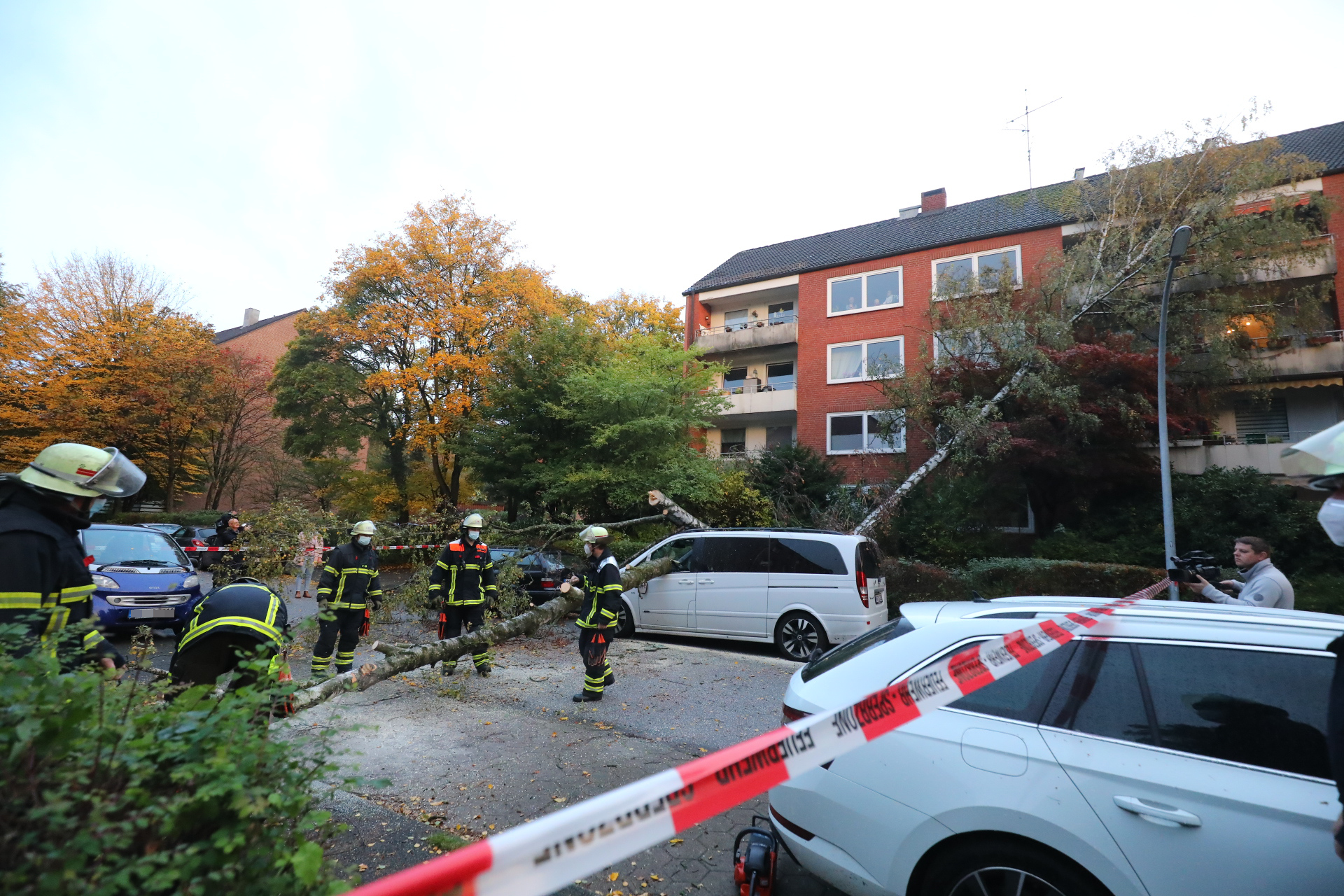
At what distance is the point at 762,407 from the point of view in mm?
24625

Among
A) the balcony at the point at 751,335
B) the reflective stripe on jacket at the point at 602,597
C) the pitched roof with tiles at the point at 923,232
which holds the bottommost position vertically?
the reflective stripe on jacket at the point at 602,597

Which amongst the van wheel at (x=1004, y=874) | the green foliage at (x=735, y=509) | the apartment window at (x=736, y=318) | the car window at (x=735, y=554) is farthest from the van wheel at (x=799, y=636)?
the apartment window at (x=736, y=318)

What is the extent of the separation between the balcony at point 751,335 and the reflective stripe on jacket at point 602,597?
18.5m

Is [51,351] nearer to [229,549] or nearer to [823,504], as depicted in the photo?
[229,549]

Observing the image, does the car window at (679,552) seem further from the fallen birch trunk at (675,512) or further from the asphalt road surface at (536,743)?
the fallen birch trunk at (675,512)

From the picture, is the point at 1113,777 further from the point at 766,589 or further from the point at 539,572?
the point at 539,572

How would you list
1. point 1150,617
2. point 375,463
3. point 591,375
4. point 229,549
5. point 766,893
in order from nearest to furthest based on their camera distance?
point 1150,617, point 766,893, point 229,549, point 591,375, point 375,463

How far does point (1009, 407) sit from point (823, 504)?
17.6 feet

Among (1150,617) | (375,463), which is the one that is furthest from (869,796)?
(375,463)

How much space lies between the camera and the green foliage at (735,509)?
49.8 ft

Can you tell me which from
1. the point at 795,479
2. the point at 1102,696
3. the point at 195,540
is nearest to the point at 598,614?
the point at 1102,696

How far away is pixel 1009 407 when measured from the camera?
16484 millimetres

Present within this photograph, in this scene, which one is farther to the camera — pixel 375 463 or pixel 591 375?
pixel 375 463

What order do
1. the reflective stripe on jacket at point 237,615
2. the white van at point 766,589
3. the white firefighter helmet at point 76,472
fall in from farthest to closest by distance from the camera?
1. the white van at point 766,589
2. the reflective stripe on jacket at point 237,615
3. the white firefighter helmet at point 76,472
